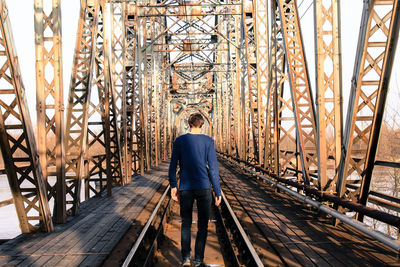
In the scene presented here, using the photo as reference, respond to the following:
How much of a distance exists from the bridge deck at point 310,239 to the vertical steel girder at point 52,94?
4075 mm

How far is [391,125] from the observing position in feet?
45.2

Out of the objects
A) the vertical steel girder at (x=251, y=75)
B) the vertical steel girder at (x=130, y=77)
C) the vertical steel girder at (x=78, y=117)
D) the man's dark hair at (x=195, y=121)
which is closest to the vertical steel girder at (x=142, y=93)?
the vertical steel girder at (x=130, y=77)

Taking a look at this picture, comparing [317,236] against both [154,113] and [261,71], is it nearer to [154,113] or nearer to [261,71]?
[261,71]

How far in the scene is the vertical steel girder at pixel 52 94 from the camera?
5797 millimetres

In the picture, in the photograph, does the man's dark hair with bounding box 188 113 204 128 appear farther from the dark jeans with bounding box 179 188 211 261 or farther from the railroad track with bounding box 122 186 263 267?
the railroad track with bounding box 122 186 263 267

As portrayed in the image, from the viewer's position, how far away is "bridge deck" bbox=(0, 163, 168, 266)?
13.7ft

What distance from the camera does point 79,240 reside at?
16.5 feet

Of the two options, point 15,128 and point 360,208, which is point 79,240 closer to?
point 15,128

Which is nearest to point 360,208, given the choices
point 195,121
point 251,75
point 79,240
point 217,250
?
point 217,250

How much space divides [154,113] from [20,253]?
57.0ft

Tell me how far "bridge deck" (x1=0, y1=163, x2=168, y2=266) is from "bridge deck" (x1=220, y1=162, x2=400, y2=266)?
258cm

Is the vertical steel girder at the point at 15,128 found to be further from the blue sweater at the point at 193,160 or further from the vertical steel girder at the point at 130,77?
the vertical steel girder at the point at 130,77

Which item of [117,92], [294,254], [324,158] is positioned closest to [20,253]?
[294,254]

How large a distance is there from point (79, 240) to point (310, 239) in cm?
378
